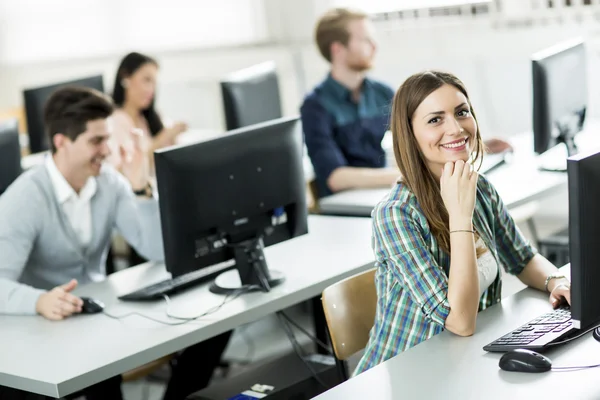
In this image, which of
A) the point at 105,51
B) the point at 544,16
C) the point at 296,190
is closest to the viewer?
the point at 296,190

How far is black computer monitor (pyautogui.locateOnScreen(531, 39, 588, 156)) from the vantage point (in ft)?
11.0

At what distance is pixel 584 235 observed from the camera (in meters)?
1.70

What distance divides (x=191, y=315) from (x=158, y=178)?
0.36m

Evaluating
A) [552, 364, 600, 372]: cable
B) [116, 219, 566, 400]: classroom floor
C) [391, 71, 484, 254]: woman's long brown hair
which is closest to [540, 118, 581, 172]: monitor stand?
[116, 219, 566, 400]: classroom floor

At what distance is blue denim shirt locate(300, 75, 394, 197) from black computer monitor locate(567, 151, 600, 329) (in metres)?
2.21

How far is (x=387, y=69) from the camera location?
512 centimetres

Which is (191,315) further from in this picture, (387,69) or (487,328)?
(387,69)

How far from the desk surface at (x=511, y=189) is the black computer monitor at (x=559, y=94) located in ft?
0.42

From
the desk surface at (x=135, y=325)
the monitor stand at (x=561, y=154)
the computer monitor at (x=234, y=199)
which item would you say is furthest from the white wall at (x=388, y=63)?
the computer monitor at (x=234, y=199)

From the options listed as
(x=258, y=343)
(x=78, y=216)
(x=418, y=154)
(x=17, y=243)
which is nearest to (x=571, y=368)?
(x=418, y=154)

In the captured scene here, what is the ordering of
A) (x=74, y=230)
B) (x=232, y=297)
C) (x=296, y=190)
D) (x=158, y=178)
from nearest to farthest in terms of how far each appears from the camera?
1. (x=158, y=178)
2. (x=232, y=297)
3. (x=296, y=190)
4. (x=74, y=230)

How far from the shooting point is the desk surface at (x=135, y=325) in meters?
2.23

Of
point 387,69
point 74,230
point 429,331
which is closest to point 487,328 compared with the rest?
point 429,331

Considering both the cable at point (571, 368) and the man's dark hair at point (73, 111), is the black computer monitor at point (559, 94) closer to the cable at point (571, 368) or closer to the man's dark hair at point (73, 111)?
the man's dark hair at point (73, 111)
